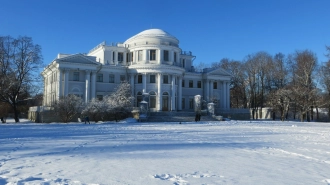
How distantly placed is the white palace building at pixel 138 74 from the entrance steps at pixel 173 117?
482 cm

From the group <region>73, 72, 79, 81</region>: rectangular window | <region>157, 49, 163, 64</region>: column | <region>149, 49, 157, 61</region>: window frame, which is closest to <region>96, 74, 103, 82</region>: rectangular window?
<region>73, 72, 79, 81</region>: rectangular window

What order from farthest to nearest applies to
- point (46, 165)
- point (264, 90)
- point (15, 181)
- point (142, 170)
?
1. point (264, 90)
2. point (46, 165)
3. point (142, 170)
4. point (15, 181)

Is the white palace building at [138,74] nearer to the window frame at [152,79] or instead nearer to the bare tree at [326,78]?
the window frame at [152,79]

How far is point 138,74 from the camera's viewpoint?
155 feet

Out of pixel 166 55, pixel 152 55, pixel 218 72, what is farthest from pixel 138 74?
pixel 218 72

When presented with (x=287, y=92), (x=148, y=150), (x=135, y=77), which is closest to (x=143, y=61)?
(x=135, y=77)

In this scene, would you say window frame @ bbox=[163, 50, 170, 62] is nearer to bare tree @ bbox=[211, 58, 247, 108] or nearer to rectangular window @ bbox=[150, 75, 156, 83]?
rectangular window @ bbox=[150, 75, 156, 83]

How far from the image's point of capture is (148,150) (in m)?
11.2

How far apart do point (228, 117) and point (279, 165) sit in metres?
39.3

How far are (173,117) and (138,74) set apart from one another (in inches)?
409

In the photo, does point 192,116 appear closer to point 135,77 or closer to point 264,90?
point 135,77

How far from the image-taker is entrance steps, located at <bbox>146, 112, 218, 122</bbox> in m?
39.7

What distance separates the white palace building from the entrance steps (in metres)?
4.82

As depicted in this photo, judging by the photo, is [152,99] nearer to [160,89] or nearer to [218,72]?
[160,89]
